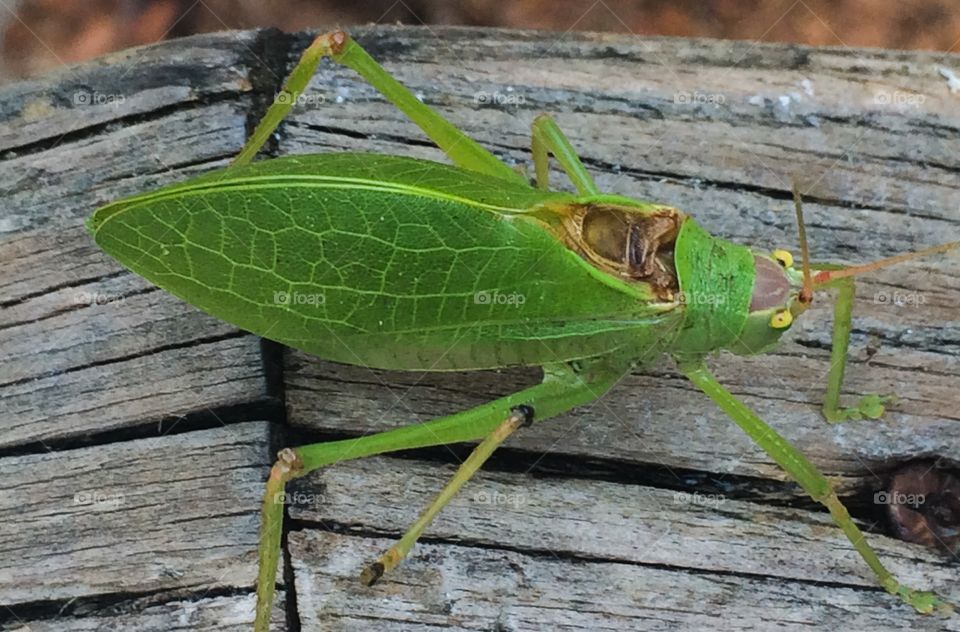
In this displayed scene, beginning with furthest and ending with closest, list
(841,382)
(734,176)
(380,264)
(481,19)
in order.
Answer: (481,19) < (734,176) < (841,382) < (380,264)

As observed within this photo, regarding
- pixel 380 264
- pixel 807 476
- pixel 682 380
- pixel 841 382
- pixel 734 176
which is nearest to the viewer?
pixel 380 264

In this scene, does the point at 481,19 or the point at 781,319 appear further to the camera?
the point at 481,19

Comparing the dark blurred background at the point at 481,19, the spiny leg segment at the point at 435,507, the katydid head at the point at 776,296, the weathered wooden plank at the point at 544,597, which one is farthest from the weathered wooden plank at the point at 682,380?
the dark blurred background at the point at 481,19

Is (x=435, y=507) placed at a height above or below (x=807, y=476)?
below

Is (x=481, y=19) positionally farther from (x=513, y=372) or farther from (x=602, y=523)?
(x=602, y=523)

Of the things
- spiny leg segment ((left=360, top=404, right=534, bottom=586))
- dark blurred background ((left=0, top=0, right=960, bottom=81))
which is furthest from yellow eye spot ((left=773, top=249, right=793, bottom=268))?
dark blurred background ((left=0, top=0, right=960, bottom=81))

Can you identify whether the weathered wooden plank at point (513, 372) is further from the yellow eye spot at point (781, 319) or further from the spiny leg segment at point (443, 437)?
the yellow eye spot at point (781, 319)

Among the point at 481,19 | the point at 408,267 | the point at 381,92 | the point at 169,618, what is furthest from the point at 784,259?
the point at 481,19
